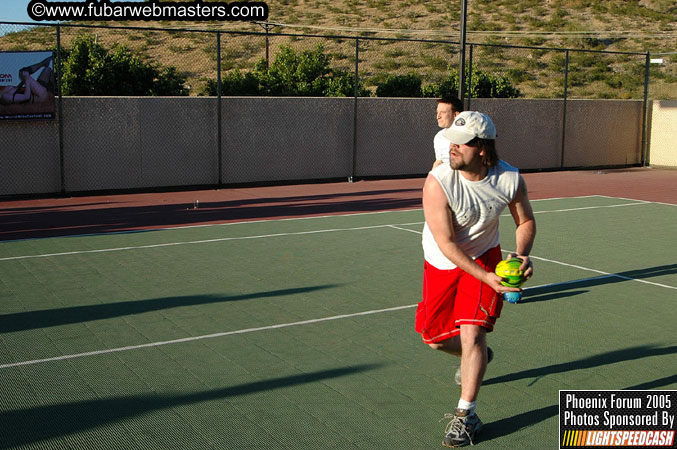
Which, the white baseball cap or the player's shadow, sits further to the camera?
the player's shadow

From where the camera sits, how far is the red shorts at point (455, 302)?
181 inches

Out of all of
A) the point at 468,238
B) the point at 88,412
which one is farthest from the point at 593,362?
the point at 88,412

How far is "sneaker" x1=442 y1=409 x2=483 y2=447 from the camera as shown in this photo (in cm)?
459

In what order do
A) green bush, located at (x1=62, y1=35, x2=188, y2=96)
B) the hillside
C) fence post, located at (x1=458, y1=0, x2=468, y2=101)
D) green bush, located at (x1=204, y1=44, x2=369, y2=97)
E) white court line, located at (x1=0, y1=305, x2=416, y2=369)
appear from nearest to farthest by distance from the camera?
white court line, located at (x1=0, y1=305, x2=416, y2=369)
fence post, located at (x1=458, y1=0, x2=468, y2=101)
green bush, located at (x1=62, y1=35, x2=188, y2=96)
green bush, located at (x1=204, y1=44, x2=369, y2=97)
the hillside

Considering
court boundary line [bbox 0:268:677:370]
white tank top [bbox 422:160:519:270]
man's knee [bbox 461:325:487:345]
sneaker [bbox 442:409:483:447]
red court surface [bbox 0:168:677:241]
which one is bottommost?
court boundary line [bbox 0:268:677:370]

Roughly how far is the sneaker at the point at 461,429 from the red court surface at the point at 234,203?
875 cm

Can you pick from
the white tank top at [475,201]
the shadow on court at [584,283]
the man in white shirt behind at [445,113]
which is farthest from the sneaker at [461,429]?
the shadow on court at [584,283]

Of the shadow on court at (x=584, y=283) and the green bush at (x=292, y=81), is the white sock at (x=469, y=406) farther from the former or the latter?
the green bush at (x=292, y=81)

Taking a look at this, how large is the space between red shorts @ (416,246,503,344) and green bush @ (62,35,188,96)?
1927 cm

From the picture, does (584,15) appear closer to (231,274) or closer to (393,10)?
(393,10)

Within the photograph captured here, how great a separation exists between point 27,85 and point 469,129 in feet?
44.5

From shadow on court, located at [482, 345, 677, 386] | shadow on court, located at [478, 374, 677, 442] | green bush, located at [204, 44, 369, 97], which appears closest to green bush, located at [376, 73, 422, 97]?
green bush, located at [204, 44, 369, 97]

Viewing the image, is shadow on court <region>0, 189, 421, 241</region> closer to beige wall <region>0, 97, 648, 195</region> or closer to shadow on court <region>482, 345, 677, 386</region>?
beige wall <region>0, 97, 648, 195</region>

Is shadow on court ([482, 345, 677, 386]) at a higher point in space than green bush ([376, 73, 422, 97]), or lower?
lower
